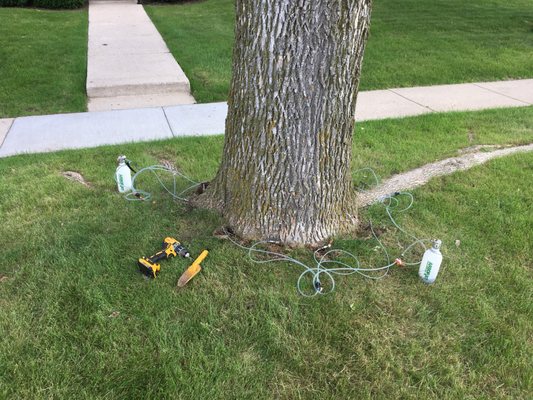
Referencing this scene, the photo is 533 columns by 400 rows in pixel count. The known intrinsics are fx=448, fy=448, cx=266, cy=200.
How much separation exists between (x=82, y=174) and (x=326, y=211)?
2253 millimetres

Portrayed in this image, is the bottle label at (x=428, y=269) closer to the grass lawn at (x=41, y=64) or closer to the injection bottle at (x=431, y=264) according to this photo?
the injection bottle at (x=431, y=264)

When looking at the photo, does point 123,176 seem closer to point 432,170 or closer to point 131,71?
point 432,170

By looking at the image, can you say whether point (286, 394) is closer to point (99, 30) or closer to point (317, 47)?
point (317, 47)

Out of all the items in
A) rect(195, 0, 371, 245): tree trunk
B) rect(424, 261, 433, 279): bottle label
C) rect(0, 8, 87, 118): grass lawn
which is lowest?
rect(0, 8, 87, 118): grass lawn

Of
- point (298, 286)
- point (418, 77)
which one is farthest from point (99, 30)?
point (298, 286)

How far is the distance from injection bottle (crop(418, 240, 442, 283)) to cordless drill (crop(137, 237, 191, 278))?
56.2 inches

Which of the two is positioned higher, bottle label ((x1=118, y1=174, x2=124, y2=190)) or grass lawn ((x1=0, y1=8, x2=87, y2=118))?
bottle label ((x1=118, y1=174, x2=124, y2=190))

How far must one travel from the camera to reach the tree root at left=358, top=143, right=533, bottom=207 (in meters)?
3.74

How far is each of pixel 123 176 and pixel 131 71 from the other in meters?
3.83

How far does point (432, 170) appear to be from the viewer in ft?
13.6

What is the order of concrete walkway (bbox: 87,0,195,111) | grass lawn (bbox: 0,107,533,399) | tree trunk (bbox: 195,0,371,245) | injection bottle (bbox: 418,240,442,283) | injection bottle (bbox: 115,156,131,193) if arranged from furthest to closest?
concrete walkway (bbox: 87,0,195,111) → injection bottle (bbox: 115,156,131,193) → injection bottle (bbox: 418,240,442,283) → tree trunk (bbox: 195,0,371,245) → grass lawn (bbox: 0,107,533,399)

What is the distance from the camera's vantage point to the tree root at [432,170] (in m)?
3.74

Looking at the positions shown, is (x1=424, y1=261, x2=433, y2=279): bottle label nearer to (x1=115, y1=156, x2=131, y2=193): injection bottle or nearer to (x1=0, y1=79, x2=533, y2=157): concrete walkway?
(x1=115, y1=156, x2=131, y2=193): injection bottle

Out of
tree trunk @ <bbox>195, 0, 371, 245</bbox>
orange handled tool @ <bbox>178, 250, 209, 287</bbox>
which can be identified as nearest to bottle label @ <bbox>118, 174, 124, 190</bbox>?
tree trunk @ <bbox>195, 0, 371, 245</bbox>
